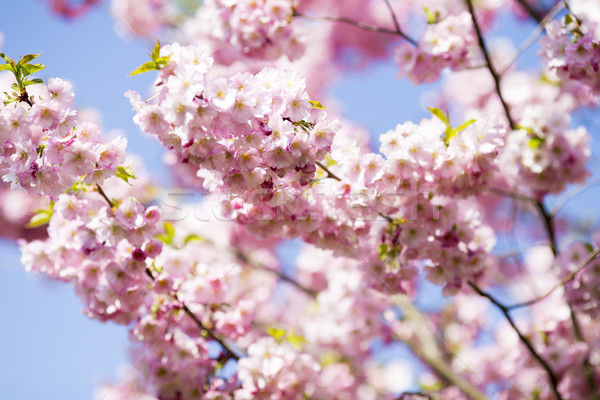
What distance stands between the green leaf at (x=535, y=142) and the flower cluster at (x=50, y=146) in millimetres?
2241

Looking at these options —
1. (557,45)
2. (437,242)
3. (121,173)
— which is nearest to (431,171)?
(437,242)

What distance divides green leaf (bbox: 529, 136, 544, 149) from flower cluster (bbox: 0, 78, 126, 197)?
2241mm

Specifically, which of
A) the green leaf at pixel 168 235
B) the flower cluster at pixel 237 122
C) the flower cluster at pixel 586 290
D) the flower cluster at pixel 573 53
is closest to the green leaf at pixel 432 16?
the flower cluster at pixel 573 53

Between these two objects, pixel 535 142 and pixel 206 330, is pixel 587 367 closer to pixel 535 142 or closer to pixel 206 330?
pixel 535 142

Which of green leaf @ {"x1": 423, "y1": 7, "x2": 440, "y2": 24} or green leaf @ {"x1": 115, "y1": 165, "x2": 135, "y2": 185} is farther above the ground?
green leaf @ {"x1": 423, "y1": 7, "x2": 440, "y2": 24}

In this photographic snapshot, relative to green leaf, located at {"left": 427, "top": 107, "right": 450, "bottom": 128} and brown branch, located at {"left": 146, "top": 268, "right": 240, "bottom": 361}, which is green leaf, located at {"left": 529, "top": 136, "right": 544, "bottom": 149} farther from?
brown branch, located at {"left": 146, "top": 268, "right": 240, "bottom": 361}

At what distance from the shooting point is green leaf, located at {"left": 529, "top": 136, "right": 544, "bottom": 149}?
117 inches

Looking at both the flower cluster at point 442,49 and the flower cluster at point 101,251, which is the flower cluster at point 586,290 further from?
the flower cluster at point 101,251

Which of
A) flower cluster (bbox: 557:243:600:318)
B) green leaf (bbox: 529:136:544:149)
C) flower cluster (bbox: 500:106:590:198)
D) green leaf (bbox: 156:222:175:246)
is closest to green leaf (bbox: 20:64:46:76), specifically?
green leaf (bbox: 156:222:175:246)

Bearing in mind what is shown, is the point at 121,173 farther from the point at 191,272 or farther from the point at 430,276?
the point at 430,276

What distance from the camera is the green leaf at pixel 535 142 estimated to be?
2.96m

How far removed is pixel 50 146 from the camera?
1.92 m

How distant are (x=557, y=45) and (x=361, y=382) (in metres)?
3.60

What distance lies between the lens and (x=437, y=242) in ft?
8.16
